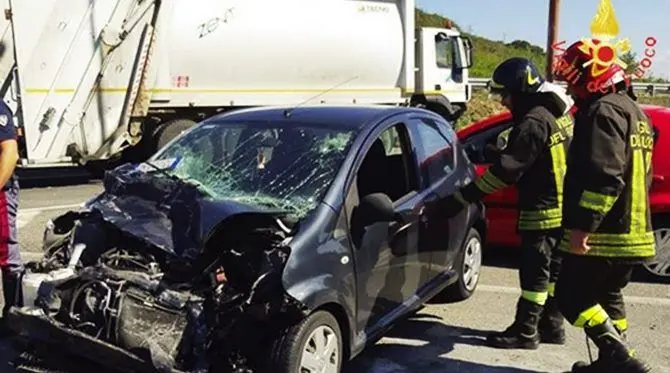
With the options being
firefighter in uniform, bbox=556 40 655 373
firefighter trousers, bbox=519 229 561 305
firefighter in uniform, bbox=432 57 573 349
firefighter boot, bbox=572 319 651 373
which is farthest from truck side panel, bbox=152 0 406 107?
firefighter boot, bbox=572 319 651 373

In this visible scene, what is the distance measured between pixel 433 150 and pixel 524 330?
1321 mm

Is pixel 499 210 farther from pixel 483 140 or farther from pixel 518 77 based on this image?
pixel 518 77

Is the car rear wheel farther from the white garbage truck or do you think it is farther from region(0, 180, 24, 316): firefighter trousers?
the white garbage truck

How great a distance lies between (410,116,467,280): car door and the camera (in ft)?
15.7

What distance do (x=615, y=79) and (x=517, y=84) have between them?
859 millimetres

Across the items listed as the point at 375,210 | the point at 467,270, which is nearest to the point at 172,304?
the point at 375,210

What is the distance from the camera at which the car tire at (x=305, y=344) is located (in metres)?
3.46

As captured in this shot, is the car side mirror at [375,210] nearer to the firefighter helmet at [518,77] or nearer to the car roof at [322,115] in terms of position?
the car roof at [322,115]

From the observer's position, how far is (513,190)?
6.62 meters

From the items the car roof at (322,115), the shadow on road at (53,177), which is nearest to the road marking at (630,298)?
the car roof at (322,115)

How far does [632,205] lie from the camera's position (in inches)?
151

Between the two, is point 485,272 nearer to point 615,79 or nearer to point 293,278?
point 615,79

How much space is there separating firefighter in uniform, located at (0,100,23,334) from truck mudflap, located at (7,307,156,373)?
1070 mm

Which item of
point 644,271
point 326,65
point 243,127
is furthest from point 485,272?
point 326,65
